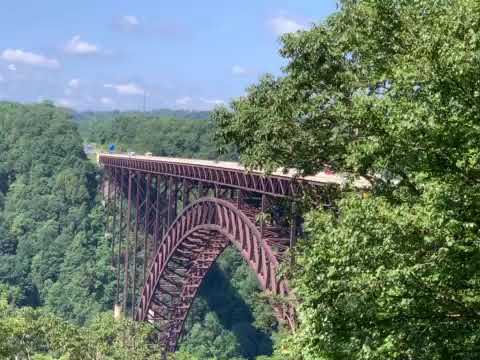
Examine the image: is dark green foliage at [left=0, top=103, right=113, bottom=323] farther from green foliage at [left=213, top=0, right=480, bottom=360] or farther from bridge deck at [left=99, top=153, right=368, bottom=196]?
green foliage at [left=213, top=0, right=480, bottom=360]

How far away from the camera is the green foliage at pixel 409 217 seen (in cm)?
864

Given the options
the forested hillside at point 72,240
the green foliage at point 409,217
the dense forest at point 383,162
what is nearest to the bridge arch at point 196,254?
the forested hillside at point 72,240

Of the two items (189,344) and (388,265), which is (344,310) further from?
(189,344)

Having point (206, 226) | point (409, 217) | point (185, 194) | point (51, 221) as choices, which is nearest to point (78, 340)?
point (206, 226)

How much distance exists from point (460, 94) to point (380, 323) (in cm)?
333

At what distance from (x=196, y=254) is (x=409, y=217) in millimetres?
35958

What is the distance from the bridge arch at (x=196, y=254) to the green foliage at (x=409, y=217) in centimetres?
1408

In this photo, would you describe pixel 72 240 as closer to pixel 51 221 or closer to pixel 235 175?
pixel 51 221

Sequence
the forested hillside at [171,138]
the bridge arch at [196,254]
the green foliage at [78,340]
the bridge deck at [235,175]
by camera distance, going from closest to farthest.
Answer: the bridge deck at [235,175] → the bridge arch at [196,254] → the green foliage at [78,340] → the forested hillside at [171,138]

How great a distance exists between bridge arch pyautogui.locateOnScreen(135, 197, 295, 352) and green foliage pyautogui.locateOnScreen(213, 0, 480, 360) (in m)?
14.1

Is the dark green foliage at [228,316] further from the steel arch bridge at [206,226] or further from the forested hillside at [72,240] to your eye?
the steel arch bridge at [206,226]

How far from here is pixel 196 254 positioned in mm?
44375

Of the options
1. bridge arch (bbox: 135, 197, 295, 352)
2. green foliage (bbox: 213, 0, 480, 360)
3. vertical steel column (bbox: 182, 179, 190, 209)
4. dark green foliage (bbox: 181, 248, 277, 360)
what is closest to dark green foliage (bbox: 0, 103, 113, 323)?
dark green foliage (bbox: 181, 248, 277, 360)

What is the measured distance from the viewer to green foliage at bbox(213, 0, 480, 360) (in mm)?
8641
